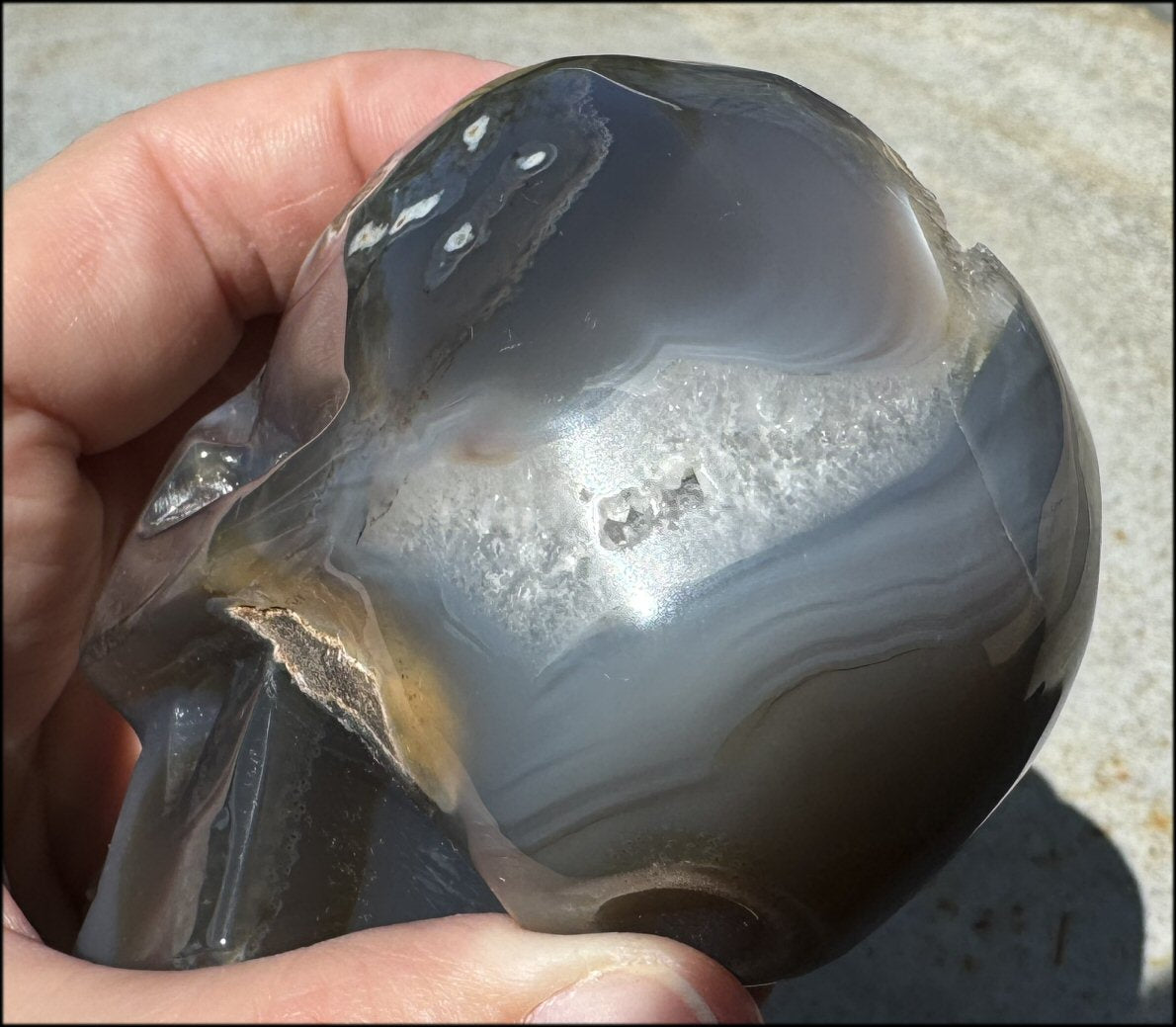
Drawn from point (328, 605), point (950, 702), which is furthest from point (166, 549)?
point (950, 702)

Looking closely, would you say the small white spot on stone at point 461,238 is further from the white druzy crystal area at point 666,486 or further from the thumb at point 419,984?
the thumb at point 419,984

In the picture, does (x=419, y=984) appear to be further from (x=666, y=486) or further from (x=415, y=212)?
(x=415, y=212)

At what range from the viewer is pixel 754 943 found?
48 centimetres

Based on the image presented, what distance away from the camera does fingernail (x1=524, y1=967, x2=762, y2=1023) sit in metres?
0.41

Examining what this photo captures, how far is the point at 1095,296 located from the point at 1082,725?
0.47 meters

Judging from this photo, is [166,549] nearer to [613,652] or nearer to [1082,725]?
[613,652]

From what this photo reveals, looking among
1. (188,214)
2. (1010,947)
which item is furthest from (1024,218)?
(188,214)

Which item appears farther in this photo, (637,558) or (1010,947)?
(1010,947)

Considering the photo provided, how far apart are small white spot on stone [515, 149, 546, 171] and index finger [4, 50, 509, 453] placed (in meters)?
0.21

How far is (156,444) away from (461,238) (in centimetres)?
30

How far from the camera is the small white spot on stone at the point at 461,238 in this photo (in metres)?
0.47

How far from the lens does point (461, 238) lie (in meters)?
0.47

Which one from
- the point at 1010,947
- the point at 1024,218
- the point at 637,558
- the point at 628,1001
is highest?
the point at 637,558

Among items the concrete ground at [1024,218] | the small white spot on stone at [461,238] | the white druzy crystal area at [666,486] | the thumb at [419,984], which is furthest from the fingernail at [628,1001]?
the concrete ground at [1024,218]
